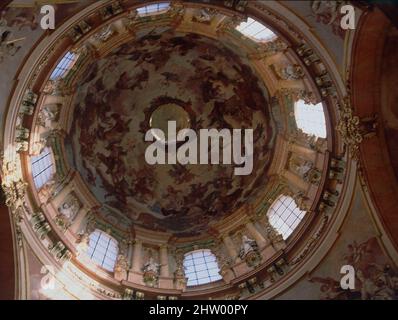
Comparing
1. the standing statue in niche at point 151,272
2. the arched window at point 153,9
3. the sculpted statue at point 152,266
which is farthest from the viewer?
the sculpted statue at point 152,266

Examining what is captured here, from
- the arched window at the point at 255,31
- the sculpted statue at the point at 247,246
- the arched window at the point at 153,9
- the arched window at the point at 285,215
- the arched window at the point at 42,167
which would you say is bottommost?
the sculpted statue at the point at 247,246

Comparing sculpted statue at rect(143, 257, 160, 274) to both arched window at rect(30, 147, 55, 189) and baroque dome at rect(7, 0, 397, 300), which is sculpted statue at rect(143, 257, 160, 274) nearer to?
baroque dome at rect(7, 0, 397, 300)

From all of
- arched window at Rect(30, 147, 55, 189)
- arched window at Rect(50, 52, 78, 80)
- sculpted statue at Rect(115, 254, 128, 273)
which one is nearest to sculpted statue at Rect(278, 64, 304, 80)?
arched window at Rect(50, 52, 78, 80)

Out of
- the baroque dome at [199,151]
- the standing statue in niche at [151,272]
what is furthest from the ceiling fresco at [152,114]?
the standing statue in niche at [151,272]

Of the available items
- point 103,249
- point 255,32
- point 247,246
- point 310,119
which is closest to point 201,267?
point 247,246

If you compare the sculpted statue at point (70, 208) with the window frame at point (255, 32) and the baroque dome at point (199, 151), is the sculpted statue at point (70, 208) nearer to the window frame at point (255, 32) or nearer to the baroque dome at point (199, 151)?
the baroque dome at point (199, 151)

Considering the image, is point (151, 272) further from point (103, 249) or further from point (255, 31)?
point (255, 31)

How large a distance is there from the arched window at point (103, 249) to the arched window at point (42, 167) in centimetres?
331

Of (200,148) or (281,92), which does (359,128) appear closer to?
(281,92)

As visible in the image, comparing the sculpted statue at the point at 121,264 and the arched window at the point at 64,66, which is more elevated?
the arched window at the point at 64,66

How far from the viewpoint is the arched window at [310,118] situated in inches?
912

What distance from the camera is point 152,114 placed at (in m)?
29.9

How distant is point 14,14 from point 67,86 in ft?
26.6

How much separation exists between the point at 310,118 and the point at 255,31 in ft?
14.1
